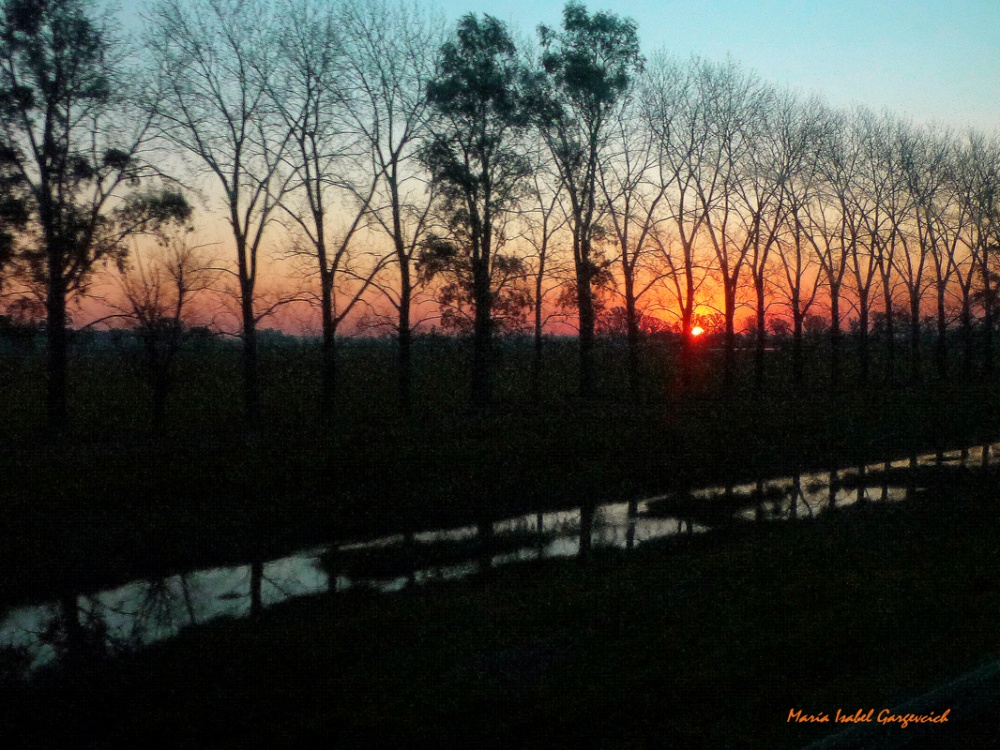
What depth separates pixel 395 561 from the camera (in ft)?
40.2

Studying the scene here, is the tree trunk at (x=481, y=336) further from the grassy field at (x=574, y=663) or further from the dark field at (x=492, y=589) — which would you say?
the grassy field at (x=574, y=663)

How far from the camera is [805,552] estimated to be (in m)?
10.6

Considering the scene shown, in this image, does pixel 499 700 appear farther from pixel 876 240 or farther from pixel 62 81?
pixel 876 240

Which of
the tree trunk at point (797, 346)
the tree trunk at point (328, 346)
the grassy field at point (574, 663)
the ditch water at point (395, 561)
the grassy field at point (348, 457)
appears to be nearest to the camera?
the grassy field at point (574, 663)

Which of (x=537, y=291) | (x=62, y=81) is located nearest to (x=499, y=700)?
(x=62, y=81)

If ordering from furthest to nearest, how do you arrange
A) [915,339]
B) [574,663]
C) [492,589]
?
[915,339] < [492,589] < [574,663]

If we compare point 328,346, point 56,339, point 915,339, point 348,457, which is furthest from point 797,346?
point 56,339

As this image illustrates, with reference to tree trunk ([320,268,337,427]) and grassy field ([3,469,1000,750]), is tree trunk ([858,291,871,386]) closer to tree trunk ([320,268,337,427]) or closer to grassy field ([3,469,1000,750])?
tree trunk ([320,268,337,427])

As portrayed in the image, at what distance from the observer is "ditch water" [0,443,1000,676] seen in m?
9.36

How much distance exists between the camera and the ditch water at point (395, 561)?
9.36 metres

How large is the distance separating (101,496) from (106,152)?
1242 centimetres

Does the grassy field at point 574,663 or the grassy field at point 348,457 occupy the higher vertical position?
the grassy field at point 348,457

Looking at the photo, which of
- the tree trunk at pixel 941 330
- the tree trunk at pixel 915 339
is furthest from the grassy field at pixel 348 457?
the tree trunk at pixel 941 330

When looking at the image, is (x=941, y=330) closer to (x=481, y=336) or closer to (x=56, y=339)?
(x=481, y=336)
